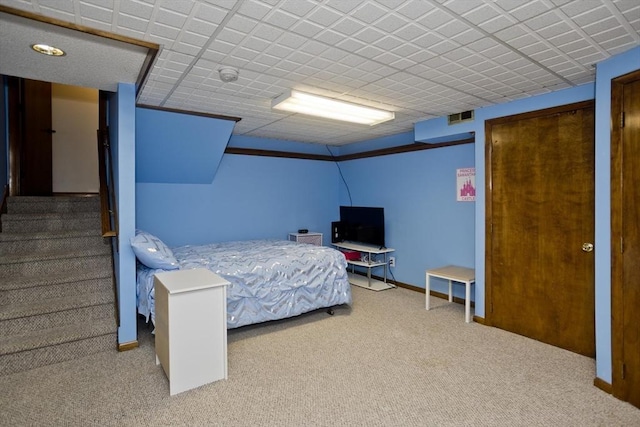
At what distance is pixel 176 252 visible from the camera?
13.4ft

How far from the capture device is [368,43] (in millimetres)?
2100

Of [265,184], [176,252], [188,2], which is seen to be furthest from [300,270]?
[188,2]

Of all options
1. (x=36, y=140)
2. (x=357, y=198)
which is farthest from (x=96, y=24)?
(x=357, y=198)

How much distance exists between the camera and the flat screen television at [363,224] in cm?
521

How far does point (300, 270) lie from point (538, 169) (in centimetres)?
248

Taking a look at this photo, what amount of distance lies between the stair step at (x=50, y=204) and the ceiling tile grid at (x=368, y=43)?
1945 millimetres

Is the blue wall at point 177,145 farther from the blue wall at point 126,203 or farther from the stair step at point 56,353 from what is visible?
the stair step at point 56,353

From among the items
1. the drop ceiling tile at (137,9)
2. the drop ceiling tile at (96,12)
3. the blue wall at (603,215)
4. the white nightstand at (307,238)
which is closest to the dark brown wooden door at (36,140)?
the white nightstand at (307,238)

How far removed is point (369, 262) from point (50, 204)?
13.6ft

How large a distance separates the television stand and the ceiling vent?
2.03 m

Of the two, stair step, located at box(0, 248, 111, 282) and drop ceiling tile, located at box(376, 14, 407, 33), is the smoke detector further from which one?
stair step, located at box(0, 248, 111, 282)

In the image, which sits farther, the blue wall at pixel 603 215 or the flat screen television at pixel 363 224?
the flat screen television at pixel 363 224

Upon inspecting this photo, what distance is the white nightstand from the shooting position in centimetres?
541

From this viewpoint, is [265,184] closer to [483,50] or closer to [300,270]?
[300,270]
